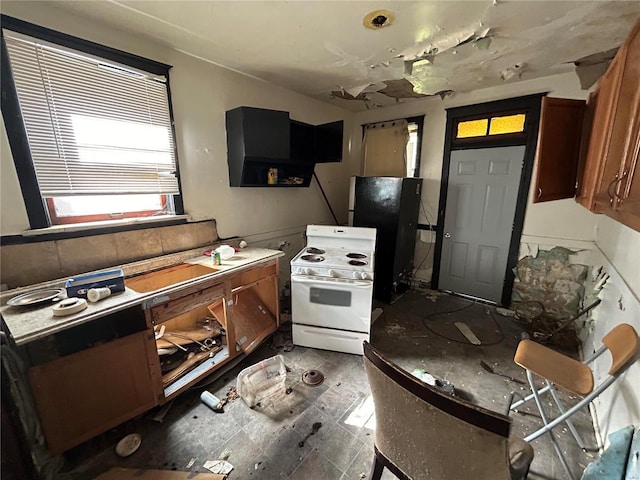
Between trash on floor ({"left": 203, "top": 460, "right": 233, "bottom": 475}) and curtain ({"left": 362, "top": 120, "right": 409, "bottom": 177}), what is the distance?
3.56 metres

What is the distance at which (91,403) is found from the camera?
1.42 metres

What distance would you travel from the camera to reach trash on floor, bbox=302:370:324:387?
6.72 ft

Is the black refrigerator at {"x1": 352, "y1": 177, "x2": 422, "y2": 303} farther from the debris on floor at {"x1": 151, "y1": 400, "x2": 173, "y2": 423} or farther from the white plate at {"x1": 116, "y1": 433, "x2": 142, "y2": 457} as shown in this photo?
the white plate at {"x1": 116, "y1": 433, "x2": 142, "y2": 457}

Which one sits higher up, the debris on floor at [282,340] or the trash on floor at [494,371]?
the debris on floor at [282,340]

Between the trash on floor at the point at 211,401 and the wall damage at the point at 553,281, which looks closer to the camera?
the trash on floor at the point at 211,401

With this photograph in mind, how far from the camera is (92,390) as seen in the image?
1.43 metres

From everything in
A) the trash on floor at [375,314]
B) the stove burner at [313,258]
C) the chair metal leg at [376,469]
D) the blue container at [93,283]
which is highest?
the blue container at [93,283]

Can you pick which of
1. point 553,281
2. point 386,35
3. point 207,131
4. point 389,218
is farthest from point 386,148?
point 553,281

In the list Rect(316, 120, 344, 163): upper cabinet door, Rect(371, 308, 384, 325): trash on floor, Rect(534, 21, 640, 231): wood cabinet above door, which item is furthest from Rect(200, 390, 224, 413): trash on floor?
Rect(316, 120, 344, 163): upper cabinet door

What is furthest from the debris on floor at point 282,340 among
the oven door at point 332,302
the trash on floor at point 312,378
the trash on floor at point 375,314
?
the trash on floor at point 375,314

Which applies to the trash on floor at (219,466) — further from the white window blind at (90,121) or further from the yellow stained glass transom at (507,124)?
the yellow stained glass transom at (507,124)

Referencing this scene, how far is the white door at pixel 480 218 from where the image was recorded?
3.04 m

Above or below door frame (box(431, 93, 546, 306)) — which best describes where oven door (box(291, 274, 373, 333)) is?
below

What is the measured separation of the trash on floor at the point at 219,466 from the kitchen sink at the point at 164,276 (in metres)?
1.14
